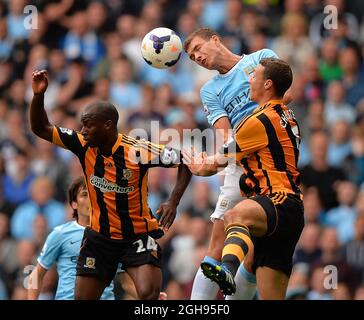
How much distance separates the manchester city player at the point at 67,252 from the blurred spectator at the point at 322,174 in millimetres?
4925

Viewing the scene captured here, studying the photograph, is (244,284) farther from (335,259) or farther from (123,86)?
(123,86)

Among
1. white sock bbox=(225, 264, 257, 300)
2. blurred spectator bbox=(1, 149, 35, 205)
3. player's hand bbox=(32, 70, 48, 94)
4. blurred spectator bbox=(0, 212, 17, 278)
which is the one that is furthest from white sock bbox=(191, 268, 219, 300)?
blurred spectator bbox=(1, 149, 35, 205)

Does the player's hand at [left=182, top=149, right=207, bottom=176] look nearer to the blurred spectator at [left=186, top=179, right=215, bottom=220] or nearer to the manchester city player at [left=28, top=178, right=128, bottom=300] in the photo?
the manchester city player at [left=28, top=178, right=128, bottom=300]

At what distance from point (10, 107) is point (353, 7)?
5.35 meters

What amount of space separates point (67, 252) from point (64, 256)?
0.06 m

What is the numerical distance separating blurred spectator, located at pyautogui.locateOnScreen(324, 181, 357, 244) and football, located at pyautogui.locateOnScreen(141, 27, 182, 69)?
15.8 feet

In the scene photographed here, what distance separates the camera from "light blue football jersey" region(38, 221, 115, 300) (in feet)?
39.9

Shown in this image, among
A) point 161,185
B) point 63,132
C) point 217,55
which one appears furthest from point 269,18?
point 63,132

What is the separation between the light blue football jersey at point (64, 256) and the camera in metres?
12.2

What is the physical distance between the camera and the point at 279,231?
10836 mm

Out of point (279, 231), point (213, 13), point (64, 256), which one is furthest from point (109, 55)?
point (279, 231)

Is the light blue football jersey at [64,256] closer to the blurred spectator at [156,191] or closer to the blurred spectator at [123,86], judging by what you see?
the blurred spectator at [156,191]
